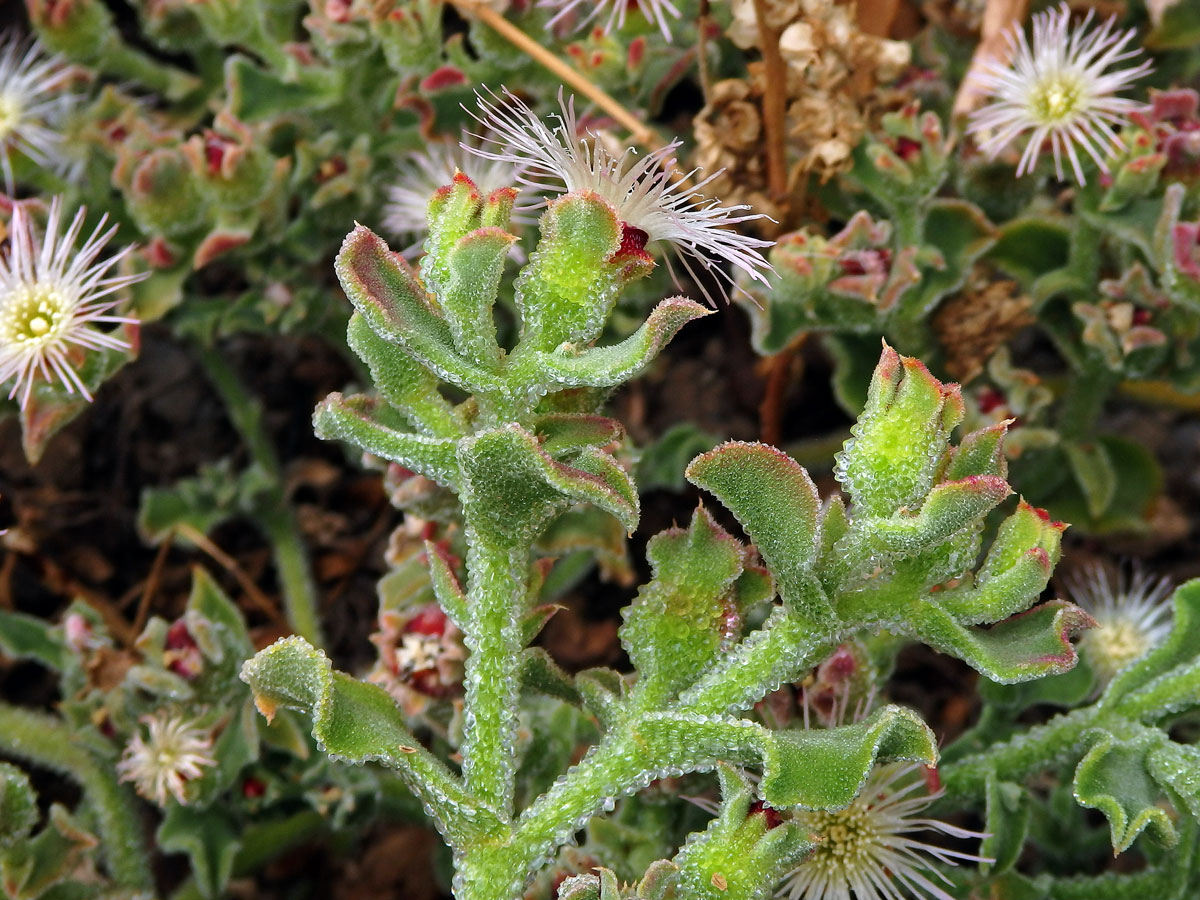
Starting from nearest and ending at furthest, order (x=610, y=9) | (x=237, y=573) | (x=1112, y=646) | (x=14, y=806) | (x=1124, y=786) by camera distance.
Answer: (x=1124, y=786)
(x=14, y=806)
(x=1112, y=646)
(x=610, y=9)
(x=237, y=573)

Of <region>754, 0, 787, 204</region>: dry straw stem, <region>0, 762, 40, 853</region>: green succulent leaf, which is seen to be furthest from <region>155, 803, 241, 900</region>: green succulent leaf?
<region>754, 0, 787, 204</region>: dry straw stem

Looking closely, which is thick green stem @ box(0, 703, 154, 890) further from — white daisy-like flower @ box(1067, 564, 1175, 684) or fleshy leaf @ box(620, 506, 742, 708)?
white daisy-like flower @ box(1067, 564, 1175, 684)

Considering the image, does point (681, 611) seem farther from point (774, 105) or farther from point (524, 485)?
point (774, 105)

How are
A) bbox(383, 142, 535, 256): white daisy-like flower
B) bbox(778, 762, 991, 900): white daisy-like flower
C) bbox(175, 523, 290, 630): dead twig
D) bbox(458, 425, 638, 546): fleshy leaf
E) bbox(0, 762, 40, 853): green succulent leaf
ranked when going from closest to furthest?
1. bbox(458, 425, 638, 546): fleshy leaf
2. bbox(778, 762, 991, 900): white daisy-like flower
3. bbox(0, 762, 40, 853): green succulent leaf
4. bbox(383, 142, 535, 256): white daisy-like flower
5. bbox(175, 523, 290, 630): dead twig

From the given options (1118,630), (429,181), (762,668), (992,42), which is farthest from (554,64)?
(1118,630)

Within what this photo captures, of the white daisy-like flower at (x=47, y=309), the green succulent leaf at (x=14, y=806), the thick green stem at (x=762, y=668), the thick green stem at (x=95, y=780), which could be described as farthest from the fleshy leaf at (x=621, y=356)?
the thick green stem at (x=95, y=780)
